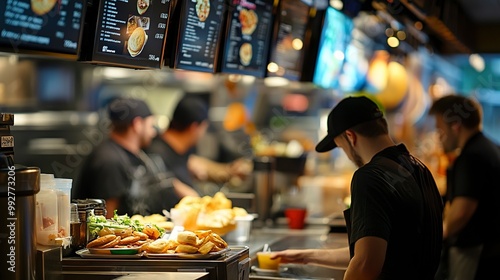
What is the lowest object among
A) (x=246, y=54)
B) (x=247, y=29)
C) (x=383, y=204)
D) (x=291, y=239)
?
(x=291, y=239)

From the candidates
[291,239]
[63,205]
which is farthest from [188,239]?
[291,239]

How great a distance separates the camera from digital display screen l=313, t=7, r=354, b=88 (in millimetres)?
5160

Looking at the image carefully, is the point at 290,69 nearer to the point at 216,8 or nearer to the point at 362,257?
the point at 216,8

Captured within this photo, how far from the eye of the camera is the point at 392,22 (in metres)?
6.13

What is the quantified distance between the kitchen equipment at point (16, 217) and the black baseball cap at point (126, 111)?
3.54 metres

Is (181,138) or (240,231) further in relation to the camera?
(181,138)

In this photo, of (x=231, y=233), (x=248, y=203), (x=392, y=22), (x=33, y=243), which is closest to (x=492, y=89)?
(x=392, y=22)

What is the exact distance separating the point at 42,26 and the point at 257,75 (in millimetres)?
1929

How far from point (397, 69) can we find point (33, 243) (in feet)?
18.0

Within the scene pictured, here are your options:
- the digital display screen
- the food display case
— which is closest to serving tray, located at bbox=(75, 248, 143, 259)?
the food display case

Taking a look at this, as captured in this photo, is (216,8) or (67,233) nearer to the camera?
(67,233)

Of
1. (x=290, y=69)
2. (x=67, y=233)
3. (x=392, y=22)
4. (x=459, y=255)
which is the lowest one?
(x=459, y=255)

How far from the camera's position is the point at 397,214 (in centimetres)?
318

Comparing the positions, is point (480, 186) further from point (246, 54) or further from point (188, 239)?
point (188, 239)
